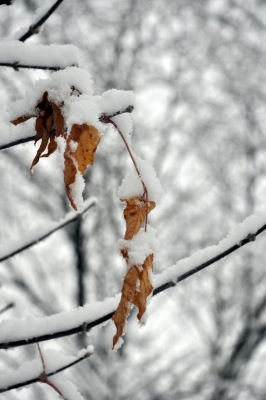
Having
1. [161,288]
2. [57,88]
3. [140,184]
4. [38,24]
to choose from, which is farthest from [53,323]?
[38,24]

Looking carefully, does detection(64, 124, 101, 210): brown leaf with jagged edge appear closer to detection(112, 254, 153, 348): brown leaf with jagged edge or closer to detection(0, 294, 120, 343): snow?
detection(112, 254, 153, 348): brown leaf with jagged edge

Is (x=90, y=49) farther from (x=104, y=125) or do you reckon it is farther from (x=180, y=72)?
(x=104, y=125)

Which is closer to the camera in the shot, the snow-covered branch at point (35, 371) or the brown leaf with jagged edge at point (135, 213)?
the brown leaf with jagged edge at point (135, 213)

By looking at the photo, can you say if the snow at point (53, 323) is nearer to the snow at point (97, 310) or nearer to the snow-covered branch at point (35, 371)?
the snow at point (97, 310)

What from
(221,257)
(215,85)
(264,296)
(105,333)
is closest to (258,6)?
(215,85)

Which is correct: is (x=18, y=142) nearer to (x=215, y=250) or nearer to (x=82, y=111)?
(x=82, y=111)

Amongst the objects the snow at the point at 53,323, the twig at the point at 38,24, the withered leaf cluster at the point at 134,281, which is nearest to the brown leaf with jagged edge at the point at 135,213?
the withered leaf cluster at the point at 134,281

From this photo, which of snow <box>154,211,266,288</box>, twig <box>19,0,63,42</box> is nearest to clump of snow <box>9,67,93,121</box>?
twig <box>19,0,63,42</box>
